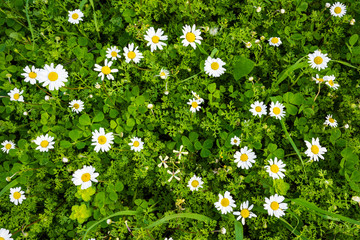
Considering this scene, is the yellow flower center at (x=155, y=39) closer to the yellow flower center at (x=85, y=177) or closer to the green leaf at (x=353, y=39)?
the yellow flower center at (x=85, y=177)

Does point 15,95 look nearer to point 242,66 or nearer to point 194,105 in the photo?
point 194,105

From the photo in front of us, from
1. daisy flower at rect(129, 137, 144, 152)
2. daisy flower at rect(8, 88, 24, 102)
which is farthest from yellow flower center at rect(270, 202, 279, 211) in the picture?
daisy flower at rect(8, 88, 24, 102)

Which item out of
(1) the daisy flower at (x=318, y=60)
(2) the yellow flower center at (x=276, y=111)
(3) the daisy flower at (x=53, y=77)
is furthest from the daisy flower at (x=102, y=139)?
(1) the daisy flower at (x=318, y=60)

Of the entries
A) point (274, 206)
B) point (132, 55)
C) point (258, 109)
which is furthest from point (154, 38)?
point (274, 206)

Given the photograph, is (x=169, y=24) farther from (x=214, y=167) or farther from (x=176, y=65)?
(x=214, y=167)

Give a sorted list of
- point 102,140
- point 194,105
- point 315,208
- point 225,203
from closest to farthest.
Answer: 1. point 315,208
2. point 225,203
3. point 102,140
4. point 194,105

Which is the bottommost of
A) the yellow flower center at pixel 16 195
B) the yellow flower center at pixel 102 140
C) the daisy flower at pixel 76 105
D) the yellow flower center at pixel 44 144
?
the yellow flower center at pixel 16 195

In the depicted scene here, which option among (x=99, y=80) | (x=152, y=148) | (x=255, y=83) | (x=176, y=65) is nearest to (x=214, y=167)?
(x=152, y=148)
